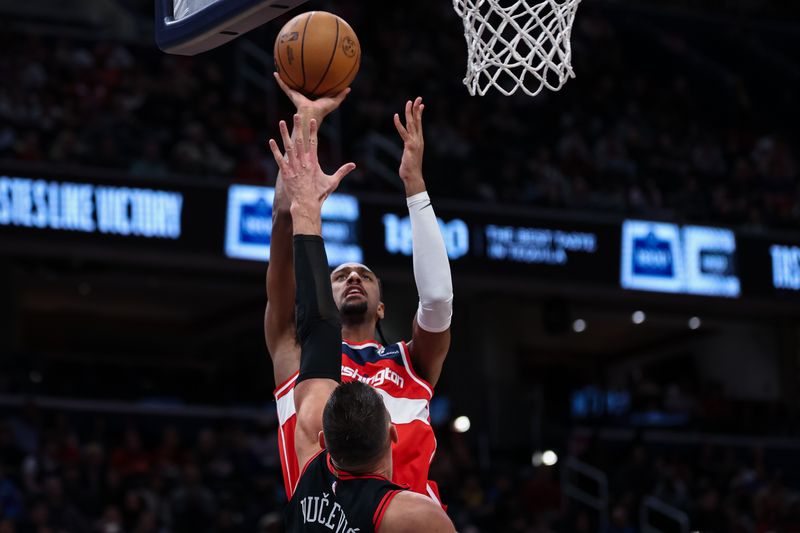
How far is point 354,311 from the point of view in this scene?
174 inches

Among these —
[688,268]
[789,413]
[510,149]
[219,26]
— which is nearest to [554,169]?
[510,149]

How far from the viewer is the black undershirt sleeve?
3.30 m

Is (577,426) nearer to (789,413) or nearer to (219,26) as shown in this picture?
(789,413)

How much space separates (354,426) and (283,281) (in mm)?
1087

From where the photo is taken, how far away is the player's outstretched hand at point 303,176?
338cm

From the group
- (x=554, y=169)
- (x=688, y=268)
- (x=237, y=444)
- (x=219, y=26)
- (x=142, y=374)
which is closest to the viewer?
(x=219, y=26)

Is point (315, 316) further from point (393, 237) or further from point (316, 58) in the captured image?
A: point (393, 237)

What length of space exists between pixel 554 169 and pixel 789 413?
16.2ft

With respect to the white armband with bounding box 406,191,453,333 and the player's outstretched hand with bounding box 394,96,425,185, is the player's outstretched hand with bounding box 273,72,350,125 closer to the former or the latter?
the player's outstretched hand with bounding box 394,96,425,185

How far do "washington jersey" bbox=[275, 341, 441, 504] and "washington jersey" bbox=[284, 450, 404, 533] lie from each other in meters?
0.68

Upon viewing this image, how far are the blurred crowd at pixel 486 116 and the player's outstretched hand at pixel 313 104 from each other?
28.4 feet

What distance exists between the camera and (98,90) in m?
14.4

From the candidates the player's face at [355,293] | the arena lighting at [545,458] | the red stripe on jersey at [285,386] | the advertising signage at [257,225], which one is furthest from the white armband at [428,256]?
the arena lighting at [545,458]

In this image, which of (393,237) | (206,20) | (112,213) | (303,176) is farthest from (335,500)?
(393,237)
